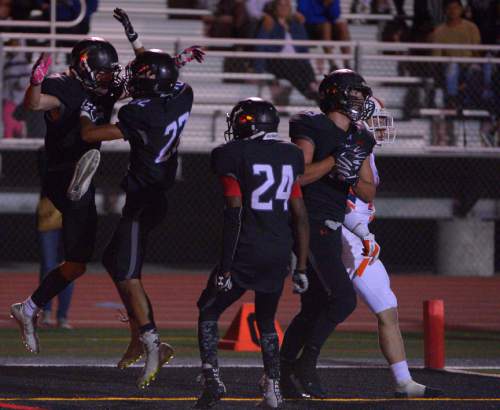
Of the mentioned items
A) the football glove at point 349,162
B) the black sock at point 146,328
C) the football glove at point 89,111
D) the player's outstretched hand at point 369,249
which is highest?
the football glove at point 89,111

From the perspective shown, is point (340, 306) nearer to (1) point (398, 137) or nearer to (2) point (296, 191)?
(2) point (296, 191)

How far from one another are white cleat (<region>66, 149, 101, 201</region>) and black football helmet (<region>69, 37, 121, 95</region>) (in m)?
0.44

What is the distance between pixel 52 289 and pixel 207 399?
4.33 feet

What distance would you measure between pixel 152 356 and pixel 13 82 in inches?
297

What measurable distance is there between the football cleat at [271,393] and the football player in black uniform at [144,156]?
1.82 ft

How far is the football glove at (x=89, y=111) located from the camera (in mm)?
7391

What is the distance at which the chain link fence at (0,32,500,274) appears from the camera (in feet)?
48.4

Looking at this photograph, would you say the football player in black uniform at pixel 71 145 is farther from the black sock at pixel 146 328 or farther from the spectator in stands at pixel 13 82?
the spectator in stands at pixel 13 82

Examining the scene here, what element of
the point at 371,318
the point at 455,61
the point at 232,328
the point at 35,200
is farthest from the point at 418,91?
the point at 232,328

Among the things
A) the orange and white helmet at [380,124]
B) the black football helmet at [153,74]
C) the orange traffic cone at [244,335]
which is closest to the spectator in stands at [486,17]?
the orange traffic cone at [244,335]

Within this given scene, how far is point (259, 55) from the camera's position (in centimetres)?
1448

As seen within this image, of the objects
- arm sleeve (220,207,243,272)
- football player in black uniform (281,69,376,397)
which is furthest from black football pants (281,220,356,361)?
arm sleeve (220,207,243,272)

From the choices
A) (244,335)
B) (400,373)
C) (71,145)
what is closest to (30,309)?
(71,145)

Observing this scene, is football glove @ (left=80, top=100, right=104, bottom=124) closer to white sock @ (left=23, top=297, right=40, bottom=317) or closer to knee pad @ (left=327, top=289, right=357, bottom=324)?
white sock @ (left=23, top=297, right=40, bottom=317)
